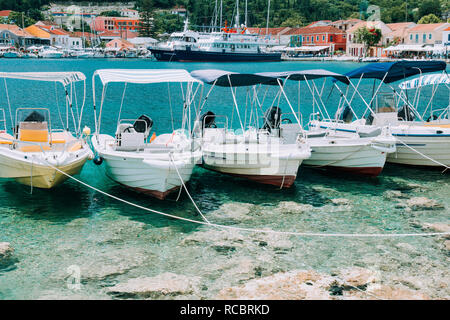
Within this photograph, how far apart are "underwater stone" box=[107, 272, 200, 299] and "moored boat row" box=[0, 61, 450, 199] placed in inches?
144

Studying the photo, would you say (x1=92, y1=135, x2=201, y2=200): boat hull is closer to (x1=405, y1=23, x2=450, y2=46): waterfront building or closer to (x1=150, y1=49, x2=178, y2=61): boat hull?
(x1=150, y1=49, x2=178, y2=61): boat hull

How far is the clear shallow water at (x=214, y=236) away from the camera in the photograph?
7996 mm

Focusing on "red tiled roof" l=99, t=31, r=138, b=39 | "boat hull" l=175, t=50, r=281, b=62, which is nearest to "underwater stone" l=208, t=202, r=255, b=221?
"boat hull" l=175, t=50, r=281, b=62

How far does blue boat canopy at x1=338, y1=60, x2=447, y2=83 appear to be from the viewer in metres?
15.4

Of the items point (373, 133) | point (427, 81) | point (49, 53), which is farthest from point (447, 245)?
point (49, 53)

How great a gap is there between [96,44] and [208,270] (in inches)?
5854

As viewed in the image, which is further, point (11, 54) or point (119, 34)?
point (119, 34)

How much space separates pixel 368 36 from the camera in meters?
105

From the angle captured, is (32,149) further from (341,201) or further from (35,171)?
(341,201)

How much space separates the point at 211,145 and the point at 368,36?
10111 cm

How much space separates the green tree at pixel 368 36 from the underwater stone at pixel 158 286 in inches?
4194

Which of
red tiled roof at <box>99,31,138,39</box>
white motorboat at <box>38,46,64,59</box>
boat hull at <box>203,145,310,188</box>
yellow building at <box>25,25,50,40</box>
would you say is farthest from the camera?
red tiled roof at <box>99,31,138,39</box>

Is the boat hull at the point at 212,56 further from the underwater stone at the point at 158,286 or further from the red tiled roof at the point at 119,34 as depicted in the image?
the underwater stone at the point at 158,286

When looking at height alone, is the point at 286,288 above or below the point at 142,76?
below
